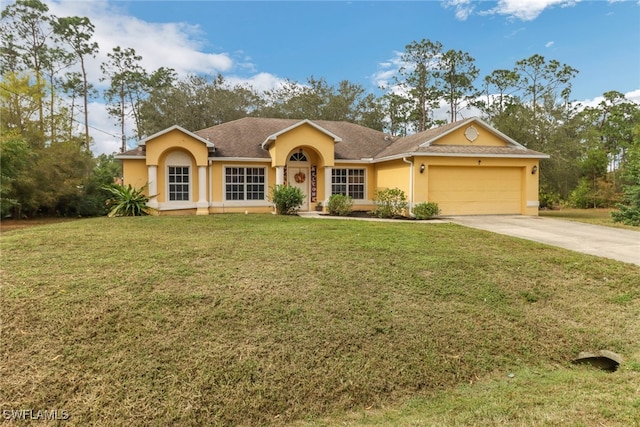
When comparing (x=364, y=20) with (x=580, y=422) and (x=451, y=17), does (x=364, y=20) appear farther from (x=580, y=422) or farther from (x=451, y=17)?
(x=580, y=422)

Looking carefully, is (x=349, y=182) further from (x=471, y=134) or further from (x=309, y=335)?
(x=309, y=335)

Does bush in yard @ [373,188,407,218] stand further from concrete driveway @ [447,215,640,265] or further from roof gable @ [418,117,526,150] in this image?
concrete driveway @ [447,215,640,265]

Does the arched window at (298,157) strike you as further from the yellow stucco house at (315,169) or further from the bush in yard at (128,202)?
the bush in yard at (128,202)

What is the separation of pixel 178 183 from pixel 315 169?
649 cm

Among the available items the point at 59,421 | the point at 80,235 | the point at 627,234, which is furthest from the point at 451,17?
the point at 59,421

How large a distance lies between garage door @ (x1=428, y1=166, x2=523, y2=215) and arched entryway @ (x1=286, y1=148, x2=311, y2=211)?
601 centimetres

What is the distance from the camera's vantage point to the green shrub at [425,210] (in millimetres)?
14859

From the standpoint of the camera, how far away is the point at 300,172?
18266 millimetres

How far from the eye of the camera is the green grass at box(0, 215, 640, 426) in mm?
3477

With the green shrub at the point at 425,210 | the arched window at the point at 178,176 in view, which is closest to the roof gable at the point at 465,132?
the green shrub at the point at 425,210

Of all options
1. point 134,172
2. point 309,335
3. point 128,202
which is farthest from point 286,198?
point 309,335

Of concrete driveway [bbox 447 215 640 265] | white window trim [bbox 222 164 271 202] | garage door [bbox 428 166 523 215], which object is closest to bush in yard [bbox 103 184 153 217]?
white window trim [bbox 222 164 271 202]

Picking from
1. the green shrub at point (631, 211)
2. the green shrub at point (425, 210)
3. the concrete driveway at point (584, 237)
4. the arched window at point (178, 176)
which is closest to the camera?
the concrete driveway at point (584, 237)

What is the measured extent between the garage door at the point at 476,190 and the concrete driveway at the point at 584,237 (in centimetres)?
300
